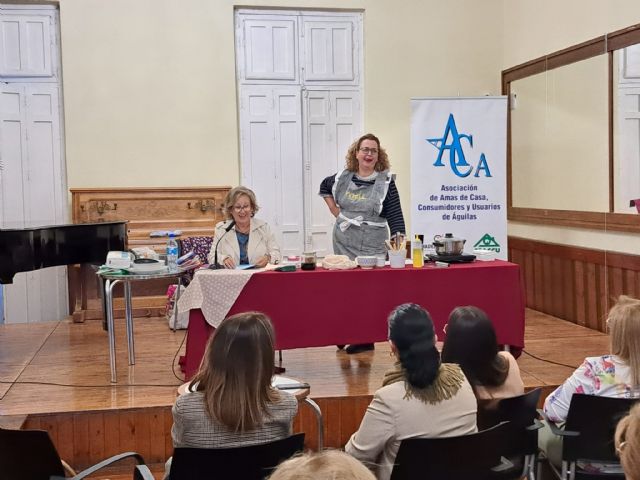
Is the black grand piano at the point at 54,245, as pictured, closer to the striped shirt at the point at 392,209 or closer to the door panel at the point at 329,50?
the striped shirt at the point at 392,209

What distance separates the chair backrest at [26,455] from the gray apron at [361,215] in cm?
311

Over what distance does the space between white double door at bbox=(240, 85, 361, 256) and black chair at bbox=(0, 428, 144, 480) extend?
5.44 m

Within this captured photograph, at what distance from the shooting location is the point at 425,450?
2090 millimetres

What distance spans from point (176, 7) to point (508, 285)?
15.2 ft

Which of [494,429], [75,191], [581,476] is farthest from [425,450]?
[75,191]

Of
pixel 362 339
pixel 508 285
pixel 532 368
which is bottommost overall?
pixel 532 368

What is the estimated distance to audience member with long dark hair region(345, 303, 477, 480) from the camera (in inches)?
86.8

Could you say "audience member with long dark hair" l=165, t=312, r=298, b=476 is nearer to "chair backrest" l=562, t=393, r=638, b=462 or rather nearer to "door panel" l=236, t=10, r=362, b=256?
"chair backrest" l=562, t=393, r=638, b=462

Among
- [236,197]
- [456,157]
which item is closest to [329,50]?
[456,157]

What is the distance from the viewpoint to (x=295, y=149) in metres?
7.62

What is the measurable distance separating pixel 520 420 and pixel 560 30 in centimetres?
505

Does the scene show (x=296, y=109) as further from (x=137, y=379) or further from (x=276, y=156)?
(x=137, y=379)

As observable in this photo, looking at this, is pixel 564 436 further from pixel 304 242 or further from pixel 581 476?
pixel 304 242

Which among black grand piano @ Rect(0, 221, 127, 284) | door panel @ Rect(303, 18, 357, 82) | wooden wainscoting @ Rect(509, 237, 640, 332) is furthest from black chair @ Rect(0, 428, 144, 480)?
door panel @ Rect(303, 18, 357, 82)
